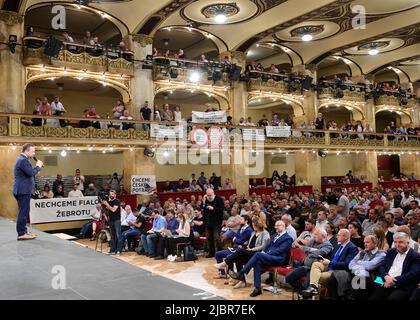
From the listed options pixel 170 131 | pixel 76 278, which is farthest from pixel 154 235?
pixel 170 131

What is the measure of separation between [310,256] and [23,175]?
429 centimetres

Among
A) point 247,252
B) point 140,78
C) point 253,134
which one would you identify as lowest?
point 247,252

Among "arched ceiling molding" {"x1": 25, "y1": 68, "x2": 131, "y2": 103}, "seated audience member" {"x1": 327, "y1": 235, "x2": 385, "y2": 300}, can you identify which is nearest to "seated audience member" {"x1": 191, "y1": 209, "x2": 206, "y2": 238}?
"seated audience member" {"x1": 327, "y1": 235, "x2": 385, "y2": 300}

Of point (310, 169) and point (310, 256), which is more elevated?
A: point (310, 169)

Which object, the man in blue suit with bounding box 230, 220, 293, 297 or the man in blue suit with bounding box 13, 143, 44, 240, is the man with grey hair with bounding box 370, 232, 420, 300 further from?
the man in blue suit with bounding box 13, 143, 44, 240

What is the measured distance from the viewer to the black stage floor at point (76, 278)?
2.88 m

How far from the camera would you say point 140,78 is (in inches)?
692

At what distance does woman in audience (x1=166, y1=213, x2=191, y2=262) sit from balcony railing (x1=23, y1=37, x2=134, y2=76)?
900 centimetres

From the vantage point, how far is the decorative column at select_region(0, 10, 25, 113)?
14320 millimetres

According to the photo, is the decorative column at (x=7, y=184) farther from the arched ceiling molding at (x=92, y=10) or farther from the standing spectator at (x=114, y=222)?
the arched ceiling molding at (x=92, y=10)

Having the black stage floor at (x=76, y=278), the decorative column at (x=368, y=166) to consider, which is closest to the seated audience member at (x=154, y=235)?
the black stage floor at (x=76, y=278)

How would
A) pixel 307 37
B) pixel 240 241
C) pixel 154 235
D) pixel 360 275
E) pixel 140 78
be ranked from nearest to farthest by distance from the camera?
pixel 360 275 → pixel 240 241 → pixel 154 235 → pixel 140 78 → pixel 307 37

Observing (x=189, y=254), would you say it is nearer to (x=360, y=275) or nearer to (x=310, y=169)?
(x=360, y=275)

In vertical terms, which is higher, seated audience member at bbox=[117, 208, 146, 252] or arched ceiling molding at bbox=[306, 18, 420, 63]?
arched ceiling molding at bbox=[306, 18, 420, 63]
